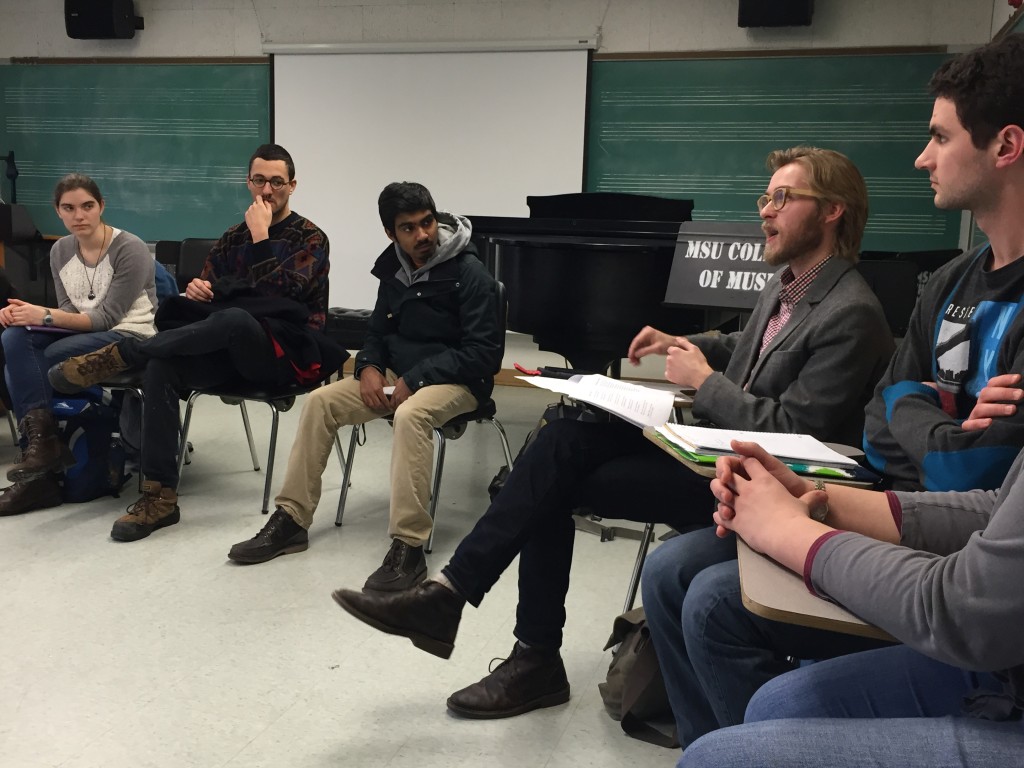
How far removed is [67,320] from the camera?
297cm

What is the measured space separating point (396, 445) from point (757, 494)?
162cm

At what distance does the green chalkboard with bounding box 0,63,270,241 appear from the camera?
5.91 m

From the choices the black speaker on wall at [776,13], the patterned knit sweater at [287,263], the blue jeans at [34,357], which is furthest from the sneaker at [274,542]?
the black speaker on wall at [776,13]

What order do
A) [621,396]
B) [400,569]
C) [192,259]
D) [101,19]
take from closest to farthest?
[621,396] → [400,569] → [192,259] → [101,19]

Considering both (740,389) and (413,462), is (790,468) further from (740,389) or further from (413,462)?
(413,462)

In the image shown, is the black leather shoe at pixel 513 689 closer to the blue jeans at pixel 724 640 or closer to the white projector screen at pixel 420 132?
the blue jeans at pixel 724 640

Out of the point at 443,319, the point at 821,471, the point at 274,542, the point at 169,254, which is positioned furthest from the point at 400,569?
the point at 169,254

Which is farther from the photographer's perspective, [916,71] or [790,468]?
[916,71]

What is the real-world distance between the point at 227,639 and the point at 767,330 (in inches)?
55.2

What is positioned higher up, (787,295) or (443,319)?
(787,295)

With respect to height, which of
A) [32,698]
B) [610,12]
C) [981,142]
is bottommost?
[32,698]

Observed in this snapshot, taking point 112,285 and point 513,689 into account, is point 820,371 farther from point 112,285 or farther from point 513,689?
point 112,285

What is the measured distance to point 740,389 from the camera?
167 cm

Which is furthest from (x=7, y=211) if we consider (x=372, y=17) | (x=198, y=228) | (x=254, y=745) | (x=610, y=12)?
(x=254, y=745)
